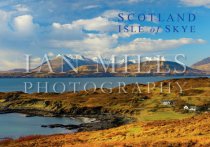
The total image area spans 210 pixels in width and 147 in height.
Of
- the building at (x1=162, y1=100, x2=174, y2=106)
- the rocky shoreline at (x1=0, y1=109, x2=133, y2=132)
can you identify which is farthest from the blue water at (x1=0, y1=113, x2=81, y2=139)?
the building at (x1=162, y1=100, x2=174, y2=106)

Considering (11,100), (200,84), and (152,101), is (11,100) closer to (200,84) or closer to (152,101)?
(152,101)

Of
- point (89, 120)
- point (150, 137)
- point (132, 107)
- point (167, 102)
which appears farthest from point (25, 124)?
point (150, 137)

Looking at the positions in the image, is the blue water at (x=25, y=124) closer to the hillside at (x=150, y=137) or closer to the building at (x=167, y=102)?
the building at (x=167, y=102)

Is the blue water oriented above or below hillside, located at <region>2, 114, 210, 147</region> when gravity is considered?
below

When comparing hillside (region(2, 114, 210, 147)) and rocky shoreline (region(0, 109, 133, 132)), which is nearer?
hillside (region(2, 114, 210, 147))

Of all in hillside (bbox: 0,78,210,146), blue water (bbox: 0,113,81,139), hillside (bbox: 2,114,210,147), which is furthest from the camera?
blue water (bbox: 0,113,81,139)

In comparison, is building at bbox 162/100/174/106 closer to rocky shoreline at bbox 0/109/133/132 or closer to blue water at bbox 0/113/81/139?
rocky shoreline at bbox 0/109/133/132

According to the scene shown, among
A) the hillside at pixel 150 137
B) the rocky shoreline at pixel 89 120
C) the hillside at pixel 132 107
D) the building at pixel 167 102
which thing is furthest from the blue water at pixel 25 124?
the hillside at pixel 150 137

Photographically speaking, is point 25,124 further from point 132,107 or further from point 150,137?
point 150,137
